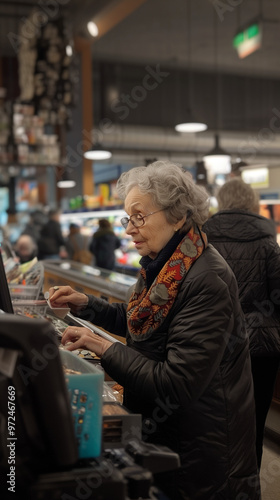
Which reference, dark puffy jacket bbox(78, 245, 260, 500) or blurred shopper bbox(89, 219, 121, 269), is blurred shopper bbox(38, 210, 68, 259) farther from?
dark puffy jacket bbox(78, 245, 260, 500)

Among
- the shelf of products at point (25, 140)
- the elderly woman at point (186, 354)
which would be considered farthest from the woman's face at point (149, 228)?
the shelf of products at point (25, 140)

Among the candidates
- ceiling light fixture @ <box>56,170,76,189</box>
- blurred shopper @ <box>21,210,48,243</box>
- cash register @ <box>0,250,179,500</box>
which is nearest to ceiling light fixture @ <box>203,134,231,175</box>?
blurred shopper @ <box>21,210,48,243</box>

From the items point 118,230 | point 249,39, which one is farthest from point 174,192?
point 118,230

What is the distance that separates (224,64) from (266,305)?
15.8 m

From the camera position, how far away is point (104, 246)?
974 cm

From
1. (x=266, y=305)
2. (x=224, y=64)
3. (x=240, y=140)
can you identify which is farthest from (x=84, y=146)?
(x=266, y=305)

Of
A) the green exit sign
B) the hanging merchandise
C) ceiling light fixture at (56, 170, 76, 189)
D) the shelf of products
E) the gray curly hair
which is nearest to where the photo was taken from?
the gray curly hair

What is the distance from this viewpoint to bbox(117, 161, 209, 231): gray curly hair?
2.00 m

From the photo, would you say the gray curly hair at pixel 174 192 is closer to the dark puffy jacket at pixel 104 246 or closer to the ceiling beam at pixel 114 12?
the dark puffy jacket at pixel 104 246

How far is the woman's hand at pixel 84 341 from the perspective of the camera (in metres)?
1.80

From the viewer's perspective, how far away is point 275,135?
2248 centimetres

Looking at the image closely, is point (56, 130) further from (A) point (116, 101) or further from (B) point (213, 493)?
(B) point (213, 493)

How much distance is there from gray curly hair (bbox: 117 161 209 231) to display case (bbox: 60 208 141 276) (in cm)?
798

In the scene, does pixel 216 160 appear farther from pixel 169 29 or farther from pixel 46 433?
pixel 46 433
